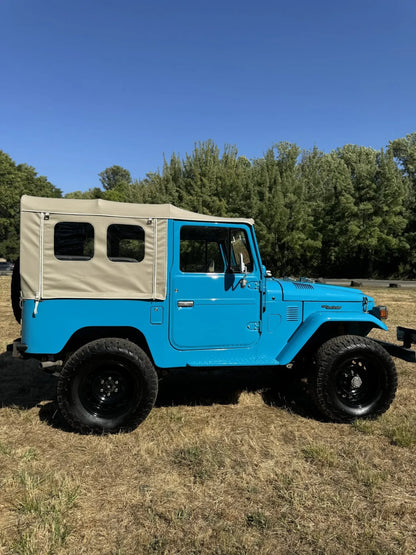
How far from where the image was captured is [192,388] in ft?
16.9

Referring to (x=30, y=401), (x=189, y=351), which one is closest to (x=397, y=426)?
(x=189, y=351)

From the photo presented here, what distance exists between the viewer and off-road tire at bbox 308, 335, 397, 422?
157 inches

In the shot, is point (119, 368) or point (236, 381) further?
point (236, 381)

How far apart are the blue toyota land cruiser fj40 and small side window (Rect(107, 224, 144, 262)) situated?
0.04 ft

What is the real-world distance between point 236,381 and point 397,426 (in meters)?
2.20

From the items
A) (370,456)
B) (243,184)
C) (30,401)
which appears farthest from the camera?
(243,184)

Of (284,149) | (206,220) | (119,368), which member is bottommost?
A: (119,368)

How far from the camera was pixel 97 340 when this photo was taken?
147 inches

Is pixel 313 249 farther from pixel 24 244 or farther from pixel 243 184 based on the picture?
pixel 24 244

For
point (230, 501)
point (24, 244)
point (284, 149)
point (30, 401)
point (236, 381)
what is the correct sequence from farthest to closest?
point (284, 149) < point (236, 381) < point (30, 401) < point (24, 244) < point (230, 501)

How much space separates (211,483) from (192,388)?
7.26ft

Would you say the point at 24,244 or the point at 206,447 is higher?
the point at 24,244

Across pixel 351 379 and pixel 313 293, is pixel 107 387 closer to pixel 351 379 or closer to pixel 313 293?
pixel 313 293

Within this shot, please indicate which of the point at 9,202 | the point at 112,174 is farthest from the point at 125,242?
the point at 112,174
